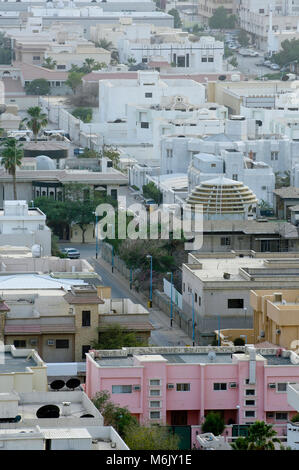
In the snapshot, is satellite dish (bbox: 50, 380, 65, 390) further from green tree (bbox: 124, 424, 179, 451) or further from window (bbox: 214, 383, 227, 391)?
window (bbox: 214, 383, 227, 391)

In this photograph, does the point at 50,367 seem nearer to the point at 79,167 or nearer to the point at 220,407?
the point at 220,407

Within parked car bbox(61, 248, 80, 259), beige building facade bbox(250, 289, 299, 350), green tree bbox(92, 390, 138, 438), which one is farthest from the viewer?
parked car bbox(61, 248, 80, 259)

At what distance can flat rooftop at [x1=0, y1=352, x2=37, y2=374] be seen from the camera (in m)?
48.2

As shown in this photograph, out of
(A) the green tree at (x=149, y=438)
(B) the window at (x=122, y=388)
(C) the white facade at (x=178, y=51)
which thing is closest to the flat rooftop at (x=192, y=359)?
(B) the window at (x=122, y=388)

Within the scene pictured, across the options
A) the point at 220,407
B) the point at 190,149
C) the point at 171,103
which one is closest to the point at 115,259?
the point at 190,149

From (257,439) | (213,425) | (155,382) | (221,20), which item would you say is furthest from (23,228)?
(221,20)

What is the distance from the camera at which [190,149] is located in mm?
91875

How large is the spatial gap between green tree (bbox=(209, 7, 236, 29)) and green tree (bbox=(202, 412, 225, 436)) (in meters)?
133

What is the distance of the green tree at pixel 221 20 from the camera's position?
180m

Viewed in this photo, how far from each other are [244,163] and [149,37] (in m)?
67.6

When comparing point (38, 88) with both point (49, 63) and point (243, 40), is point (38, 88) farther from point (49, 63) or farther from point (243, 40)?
point (243, 40)

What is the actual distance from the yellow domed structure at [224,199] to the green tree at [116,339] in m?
20.3

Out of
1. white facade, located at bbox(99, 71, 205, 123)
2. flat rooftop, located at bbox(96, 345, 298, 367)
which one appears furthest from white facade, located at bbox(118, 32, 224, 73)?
flat rooftop, located at bbox(96, 345, 298, 367)
